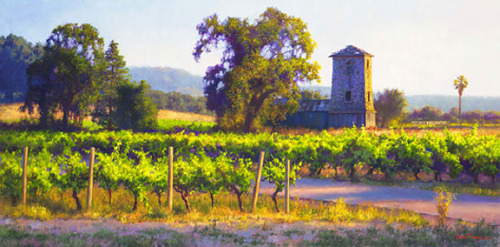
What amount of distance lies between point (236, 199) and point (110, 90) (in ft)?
121

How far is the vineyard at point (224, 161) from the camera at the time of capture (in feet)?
46.8

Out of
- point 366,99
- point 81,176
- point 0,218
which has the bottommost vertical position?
point 0,218

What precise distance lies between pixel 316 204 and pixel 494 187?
7587 mm

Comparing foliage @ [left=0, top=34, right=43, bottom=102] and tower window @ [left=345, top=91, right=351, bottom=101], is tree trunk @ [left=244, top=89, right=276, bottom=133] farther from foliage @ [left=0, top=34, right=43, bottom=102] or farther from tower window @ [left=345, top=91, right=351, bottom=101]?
foliage @ [left=0, top=34, right=43, bottom=102]

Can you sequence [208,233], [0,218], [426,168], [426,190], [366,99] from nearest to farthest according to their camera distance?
[208,233]
[0,218]
[426,190]
[426,168]
[366,99]

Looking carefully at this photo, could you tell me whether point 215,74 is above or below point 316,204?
above

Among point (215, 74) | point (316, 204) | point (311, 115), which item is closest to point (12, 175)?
point (316, 204)

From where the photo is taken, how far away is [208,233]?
10688 mm

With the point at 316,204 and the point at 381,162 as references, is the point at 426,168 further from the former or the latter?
the point at 316,204

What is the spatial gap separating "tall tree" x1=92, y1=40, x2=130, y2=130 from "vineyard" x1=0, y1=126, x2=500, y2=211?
12.9 meters

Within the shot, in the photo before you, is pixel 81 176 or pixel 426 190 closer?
pixel 81 176

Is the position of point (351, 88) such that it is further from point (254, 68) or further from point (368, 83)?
point (254, 68)

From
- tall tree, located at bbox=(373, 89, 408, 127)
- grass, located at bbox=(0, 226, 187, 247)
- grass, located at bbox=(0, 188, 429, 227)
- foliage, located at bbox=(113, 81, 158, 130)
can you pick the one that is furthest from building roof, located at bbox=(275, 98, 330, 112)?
grass, located at bbox=(0, 226, 187, 247)

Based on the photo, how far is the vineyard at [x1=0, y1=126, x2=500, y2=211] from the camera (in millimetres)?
14254
